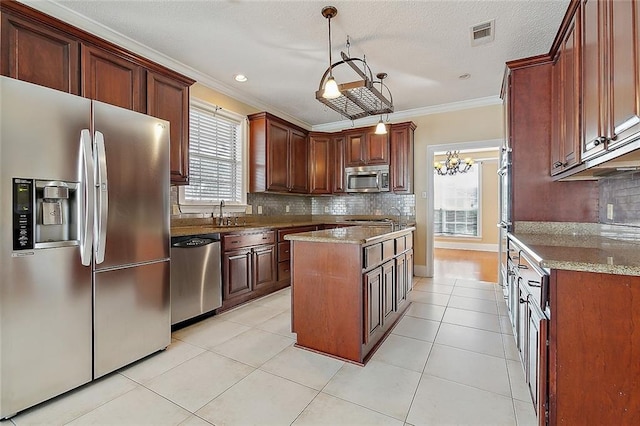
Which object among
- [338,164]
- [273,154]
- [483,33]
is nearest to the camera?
[483,33]

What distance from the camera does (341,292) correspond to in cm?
226

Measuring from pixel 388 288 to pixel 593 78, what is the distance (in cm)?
198

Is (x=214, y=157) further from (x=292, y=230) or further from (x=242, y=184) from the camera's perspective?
(x=292, y=230)

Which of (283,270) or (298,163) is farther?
(298,163)

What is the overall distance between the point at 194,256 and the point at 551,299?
2721 mm

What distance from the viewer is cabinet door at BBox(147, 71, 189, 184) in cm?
281

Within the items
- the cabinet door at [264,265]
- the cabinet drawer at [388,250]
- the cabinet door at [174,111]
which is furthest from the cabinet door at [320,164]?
the cabinet drawer at [388,250]

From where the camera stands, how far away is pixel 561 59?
236 centimetres

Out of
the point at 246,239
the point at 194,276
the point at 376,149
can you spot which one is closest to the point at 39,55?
the point at 194,276

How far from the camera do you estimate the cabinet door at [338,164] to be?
5363 mm

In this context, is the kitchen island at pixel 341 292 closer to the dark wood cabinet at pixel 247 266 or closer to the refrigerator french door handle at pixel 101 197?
the dark wood cabinet at pixel 247 266

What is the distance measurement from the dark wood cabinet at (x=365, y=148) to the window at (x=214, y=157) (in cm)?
185

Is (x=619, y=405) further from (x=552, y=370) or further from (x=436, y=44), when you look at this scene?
(x=436, y=44)

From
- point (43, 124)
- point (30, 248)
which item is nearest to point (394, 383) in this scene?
→ point (30, 248)
